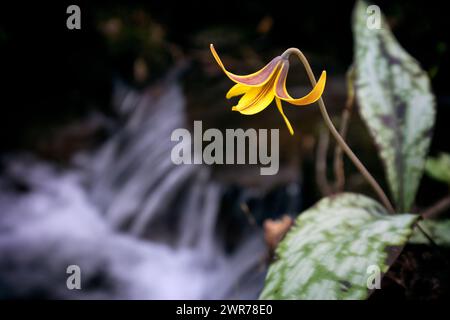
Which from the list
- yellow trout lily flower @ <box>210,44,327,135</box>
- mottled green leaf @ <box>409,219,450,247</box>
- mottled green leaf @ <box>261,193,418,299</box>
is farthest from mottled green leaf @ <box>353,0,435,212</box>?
yellow trout lily flower @ <box>210,44,327,135</box>

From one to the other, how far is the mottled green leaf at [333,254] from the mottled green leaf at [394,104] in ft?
0.71

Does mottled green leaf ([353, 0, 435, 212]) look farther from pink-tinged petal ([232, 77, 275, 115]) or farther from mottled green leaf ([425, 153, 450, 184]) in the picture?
pink-tinged petal ([232, 77, 275, 115])

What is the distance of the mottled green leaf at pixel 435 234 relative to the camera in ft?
2.93

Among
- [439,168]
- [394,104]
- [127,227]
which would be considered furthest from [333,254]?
[127,227]

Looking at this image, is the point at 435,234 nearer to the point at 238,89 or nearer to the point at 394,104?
the point at 394,104

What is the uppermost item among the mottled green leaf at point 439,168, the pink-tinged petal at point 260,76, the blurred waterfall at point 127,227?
the pink-tinged petal at point 260,76

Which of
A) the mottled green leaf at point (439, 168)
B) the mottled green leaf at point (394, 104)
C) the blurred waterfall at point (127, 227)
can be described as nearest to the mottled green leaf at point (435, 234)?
the mottled green leaf at point (394, 104)

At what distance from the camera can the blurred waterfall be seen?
1.74m

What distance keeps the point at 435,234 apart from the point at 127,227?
5.13ft

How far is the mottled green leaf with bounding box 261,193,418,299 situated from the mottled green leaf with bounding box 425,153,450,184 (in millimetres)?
486

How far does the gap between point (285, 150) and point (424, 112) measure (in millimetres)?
749

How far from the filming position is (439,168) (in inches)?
47.6

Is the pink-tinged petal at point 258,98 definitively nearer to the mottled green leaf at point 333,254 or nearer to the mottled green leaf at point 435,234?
the mottled green leaf at point 333,254
